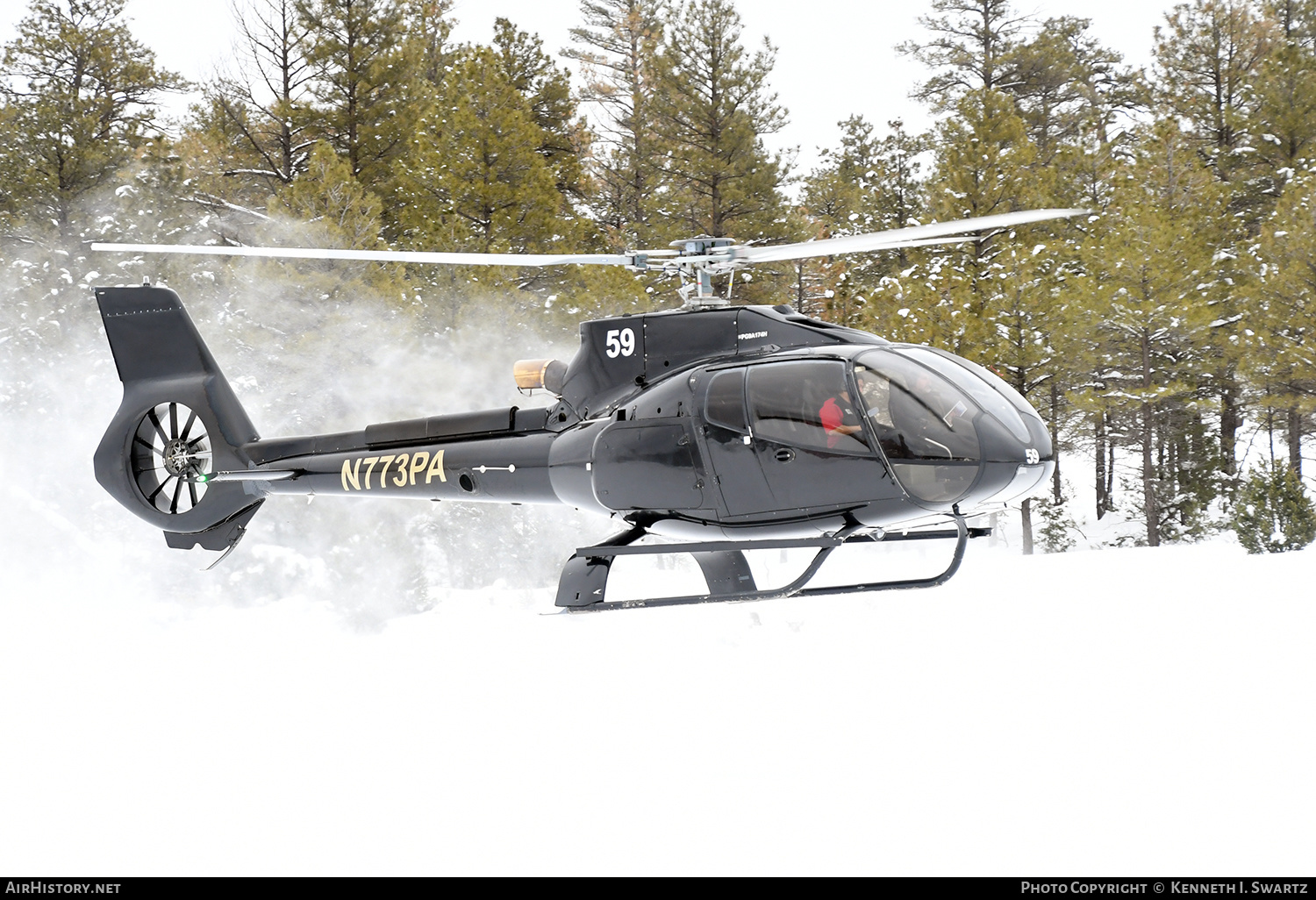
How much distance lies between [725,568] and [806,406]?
6.93 feet

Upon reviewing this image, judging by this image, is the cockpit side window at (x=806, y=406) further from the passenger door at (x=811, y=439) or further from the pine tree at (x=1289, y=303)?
the pine tree at (x=1289, y=303)

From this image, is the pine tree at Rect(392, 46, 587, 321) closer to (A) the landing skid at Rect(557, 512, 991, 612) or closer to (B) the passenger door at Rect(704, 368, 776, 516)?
(A) the landing skid at Rect(557, 512, 991, 612)

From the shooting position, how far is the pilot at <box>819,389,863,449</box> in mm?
6094

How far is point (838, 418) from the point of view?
614cm

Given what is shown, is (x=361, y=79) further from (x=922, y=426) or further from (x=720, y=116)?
(x=922, y=426)

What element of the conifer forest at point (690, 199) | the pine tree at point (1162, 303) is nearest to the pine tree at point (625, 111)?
the conifer forest at point (690, 199)

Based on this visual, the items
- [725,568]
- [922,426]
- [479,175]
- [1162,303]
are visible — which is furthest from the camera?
[479,175]

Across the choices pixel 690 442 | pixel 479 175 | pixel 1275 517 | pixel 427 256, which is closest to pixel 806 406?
pixel 690 442

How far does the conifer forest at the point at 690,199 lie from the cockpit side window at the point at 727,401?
10.2m

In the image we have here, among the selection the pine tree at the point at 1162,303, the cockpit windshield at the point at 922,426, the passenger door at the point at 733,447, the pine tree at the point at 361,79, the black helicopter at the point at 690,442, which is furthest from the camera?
the pine tree at the point at 361,79

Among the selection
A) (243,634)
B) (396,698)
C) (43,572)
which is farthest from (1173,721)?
(43,572)

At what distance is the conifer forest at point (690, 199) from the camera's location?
19031mm

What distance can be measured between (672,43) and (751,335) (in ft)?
58.3

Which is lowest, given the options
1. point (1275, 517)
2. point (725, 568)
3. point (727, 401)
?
point (1275, 517)
